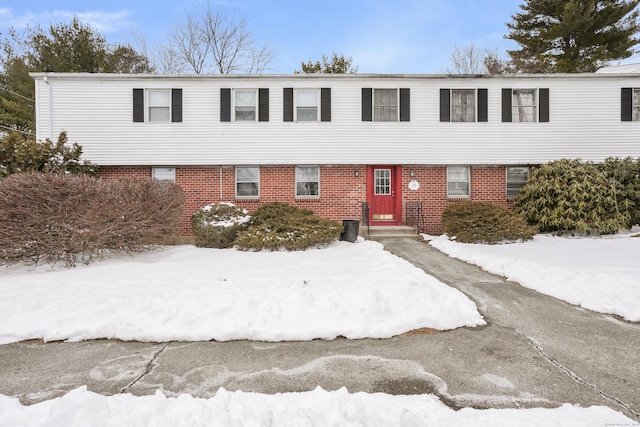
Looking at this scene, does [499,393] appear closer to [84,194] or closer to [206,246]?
[84,194]

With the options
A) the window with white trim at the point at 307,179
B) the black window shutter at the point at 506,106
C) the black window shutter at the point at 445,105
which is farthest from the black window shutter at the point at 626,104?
the window with white trim at the point at 307,179

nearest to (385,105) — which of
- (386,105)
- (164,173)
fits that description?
(386,105)

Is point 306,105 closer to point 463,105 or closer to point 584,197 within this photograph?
point 463,105

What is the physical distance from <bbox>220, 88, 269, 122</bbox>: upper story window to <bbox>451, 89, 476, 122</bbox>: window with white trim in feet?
24.0

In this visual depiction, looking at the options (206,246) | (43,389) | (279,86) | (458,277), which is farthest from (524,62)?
(43,389)

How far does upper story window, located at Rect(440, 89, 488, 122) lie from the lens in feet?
42.7

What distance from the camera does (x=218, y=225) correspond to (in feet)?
33.0

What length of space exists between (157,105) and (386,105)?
8.87 m

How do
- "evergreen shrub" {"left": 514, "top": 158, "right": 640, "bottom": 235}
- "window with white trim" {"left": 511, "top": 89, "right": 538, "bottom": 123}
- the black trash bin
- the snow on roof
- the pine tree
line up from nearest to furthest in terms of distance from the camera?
the black trash bin, "evergreen shrub" {"left": 514, "top": 158, "right": 640, "bottom": 235}, "window with white trim" {"left": 511, "top": 89, "right": 538, "bottom": 123}, the pine tree, the snow on roof

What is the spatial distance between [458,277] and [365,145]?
24.3 ft

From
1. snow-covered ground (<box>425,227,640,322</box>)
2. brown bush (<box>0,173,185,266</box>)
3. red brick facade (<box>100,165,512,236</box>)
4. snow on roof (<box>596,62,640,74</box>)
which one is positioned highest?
snow on roof (<box>596,62,640,74</box>)

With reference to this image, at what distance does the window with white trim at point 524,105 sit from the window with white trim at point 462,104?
160 centimetres

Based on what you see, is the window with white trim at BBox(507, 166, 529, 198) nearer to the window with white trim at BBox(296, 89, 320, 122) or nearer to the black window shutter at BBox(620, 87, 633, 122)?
the black window shutter at BBox(620, 87, 633, 122)

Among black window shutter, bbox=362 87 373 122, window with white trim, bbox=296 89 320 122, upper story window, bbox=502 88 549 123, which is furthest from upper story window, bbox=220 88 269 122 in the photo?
upper story window, bbox=502 88 549 123
